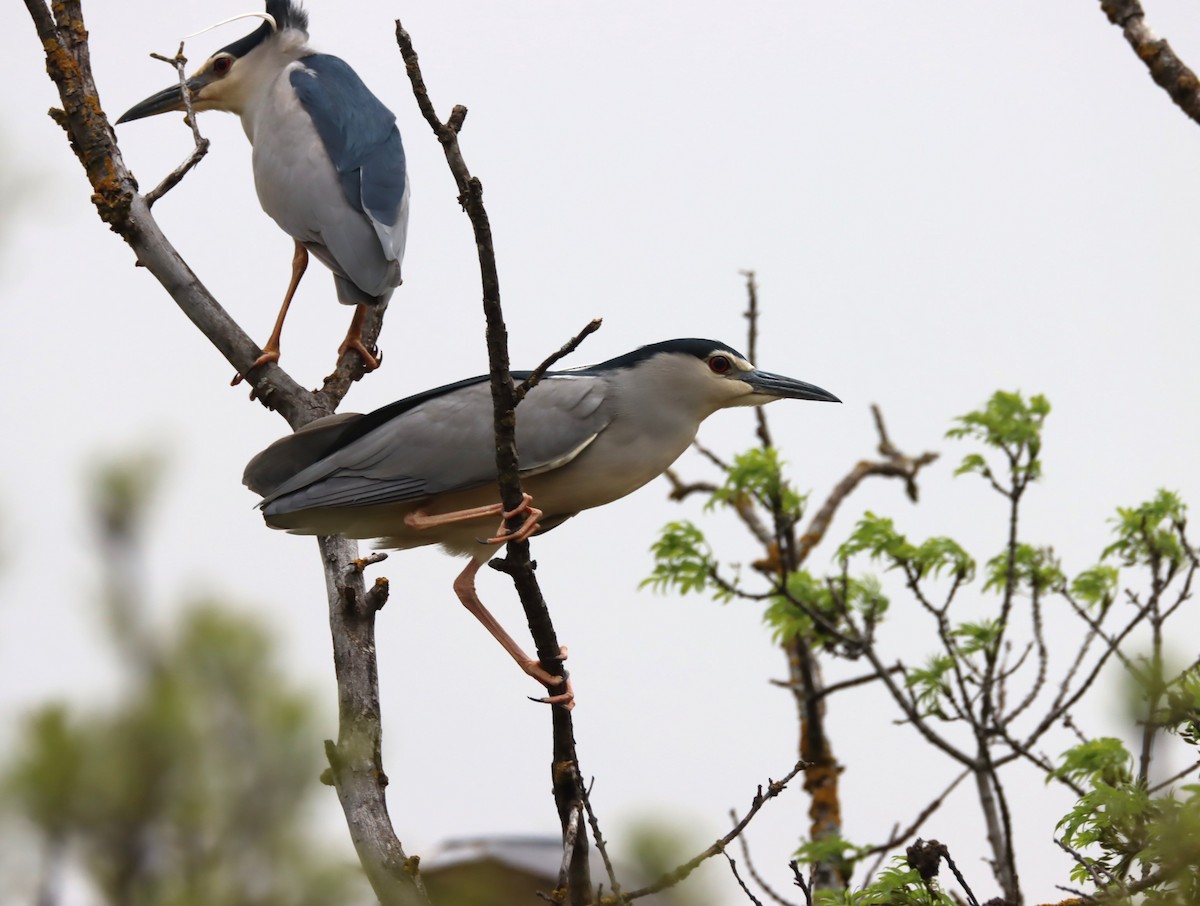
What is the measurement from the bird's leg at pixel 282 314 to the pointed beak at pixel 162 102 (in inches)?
39.3

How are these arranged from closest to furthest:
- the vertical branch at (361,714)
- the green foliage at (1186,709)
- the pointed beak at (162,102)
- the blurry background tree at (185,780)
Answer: the blurry background tree at (185,780), the green foliage at (1186,709), the vertical branch at (361,714), the pointed beak at (162,102)

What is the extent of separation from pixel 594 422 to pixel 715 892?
4.53ft

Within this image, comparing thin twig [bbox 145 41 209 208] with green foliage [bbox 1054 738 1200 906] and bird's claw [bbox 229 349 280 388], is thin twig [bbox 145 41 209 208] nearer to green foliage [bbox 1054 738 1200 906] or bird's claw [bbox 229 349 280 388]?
bird's claw [bbox 229 349 280 388]

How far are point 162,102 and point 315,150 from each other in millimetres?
1022

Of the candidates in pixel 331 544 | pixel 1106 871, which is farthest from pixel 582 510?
pixel 1106 871

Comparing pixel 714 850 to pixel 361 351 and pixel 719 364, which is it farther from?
pixel 361 351

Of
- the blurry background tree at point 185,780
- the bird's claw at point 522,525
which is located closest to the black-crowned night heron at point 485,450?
the bird's claw at point 522,525

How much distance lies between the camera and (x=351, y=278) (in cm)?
439

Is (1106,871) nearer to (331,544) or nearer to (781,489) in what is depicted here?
(331,544)

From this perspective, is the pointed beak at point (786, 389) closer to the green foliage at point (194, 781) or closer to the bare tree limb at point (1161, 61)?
the bare tree limb at point (1161, 61)

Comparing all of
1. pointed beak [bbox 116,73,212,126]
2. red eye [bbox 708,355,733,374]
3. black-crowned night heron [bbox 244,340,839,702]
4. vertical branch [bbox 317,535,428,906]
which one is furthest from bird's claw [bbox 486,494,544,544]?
pointed beak [bbox 116,73,212,126]

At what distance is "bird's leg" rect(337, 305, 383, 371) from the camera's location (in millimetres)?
4551

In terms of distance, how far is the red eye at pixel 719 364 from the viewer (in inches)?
159

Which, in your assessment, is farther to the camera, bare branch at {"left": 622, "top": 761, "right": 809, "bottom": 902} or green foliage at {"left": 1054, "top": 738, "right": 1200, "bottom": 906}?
bare branch at {"left": 622, "top": 761, "right": 809, "bottom": 902}
